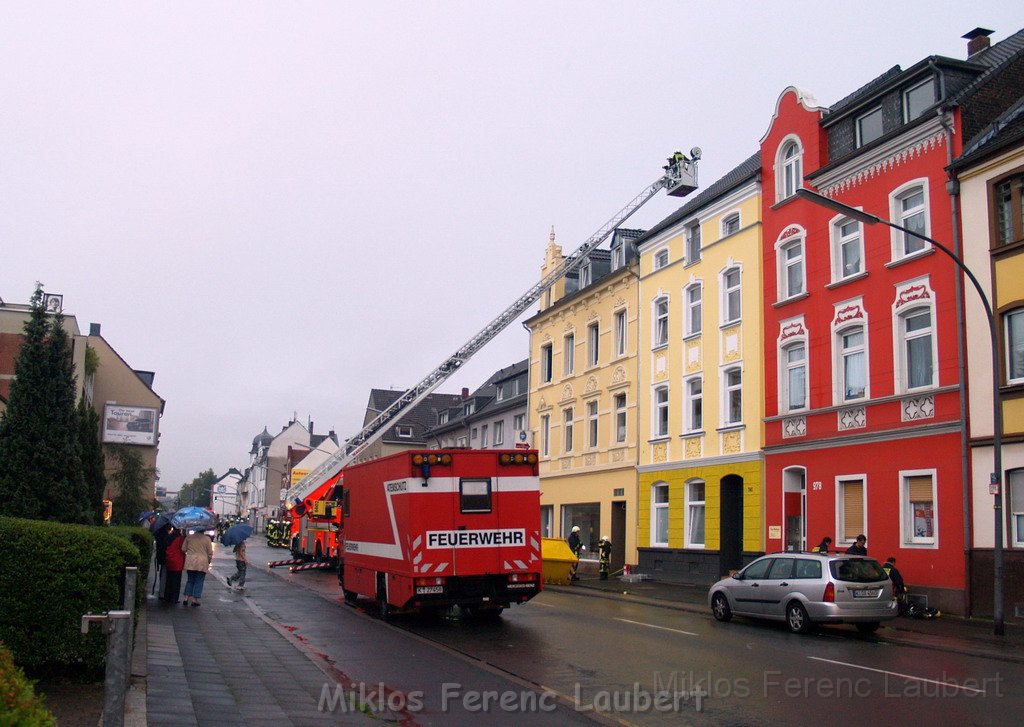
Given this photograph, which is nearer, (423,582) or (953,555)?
(423,582)

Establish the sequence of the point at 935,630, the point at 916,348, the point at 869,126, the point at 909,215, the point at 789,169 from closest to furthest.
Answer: the point at 935,630 < the point at 916,348 < the point at 909,215 < the point at 869,126 < the point at 789,169

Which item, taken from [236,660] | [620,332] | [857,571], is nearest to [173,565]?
[236,660]

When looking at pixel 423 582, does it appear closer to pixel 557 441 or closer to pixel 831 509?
pixel 831 509

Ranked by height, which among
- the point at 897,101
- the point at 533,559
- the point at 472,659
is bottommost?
the point at 472,659

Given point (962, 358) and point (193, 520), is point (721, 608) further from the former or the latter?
point (193, 520)

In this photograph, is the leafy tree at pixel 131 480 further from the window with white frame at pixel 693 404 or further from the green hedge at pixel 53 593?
the green hedge at pixel 53 593

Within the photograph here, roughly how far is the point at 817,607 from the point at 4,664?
14276 millimetres

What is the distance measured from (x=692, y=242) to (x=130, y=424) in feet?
128

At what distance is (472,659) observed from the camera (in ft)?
41.5

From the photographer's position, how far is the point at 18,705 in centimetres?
393

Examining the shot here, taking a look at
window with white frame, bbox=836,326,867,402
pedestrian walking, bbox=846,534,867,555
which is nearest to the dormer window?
window with white frame, bbox=836,326,867,402

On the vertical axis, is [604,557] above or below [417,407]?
below

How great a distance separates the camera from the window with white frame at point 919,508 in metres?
20.9

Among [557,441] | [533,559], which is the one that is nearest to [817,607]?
[533,559]
